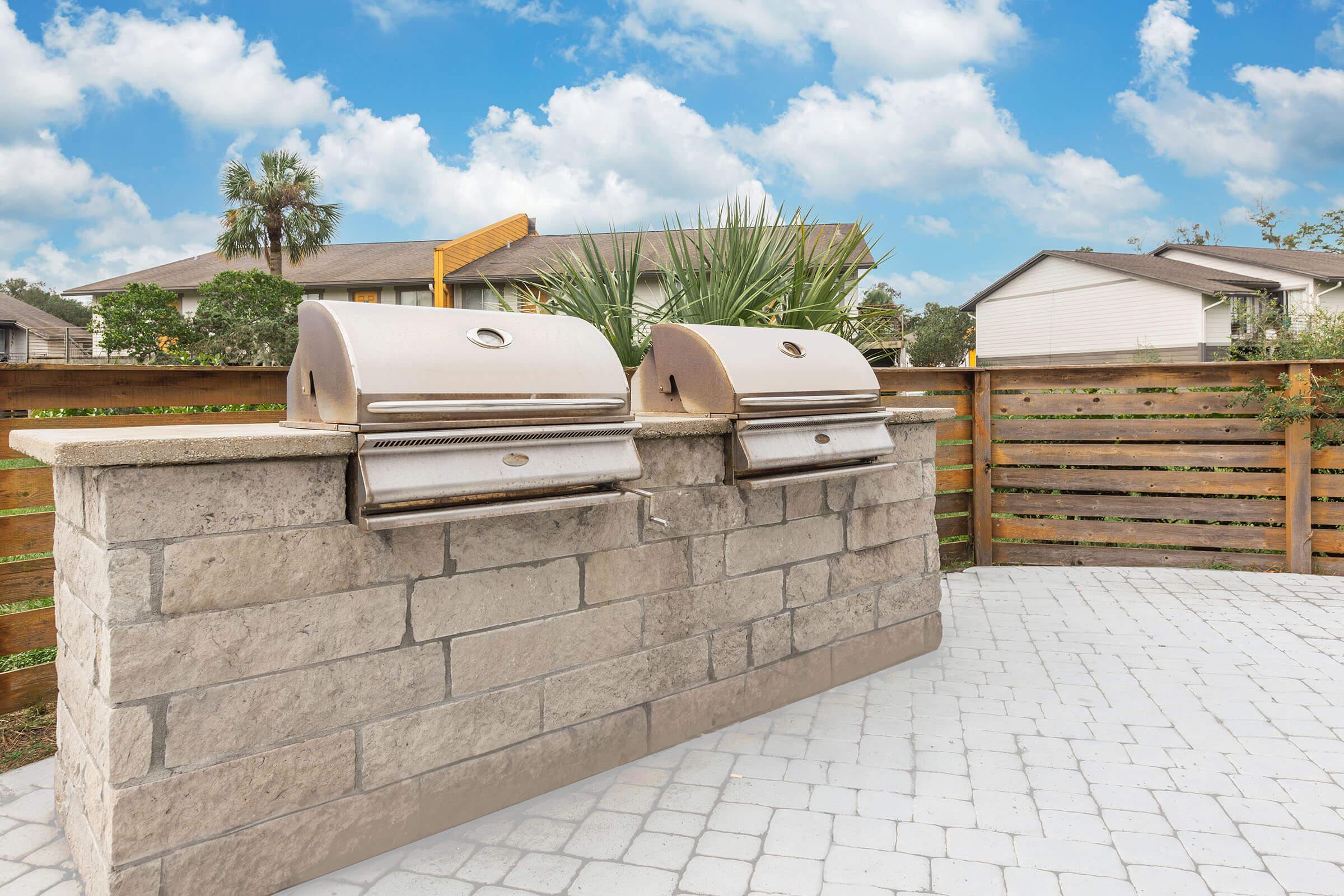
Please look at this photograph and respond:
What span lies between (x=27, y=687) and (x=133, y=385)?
1359 millimetres

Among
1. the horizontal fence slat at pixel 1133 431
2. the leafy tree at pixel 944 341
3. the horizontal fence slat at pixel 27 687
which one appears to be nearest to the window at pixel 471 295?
the leafy tree at pixel 944 341

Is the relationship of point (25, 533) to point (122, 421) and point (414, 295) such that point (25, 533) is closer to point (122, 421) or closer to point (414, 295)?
point (122, 421)

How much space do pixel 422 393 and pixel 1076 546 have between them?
5.70 m

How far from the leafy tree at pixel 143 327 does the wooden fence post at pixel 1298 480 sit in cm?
2589

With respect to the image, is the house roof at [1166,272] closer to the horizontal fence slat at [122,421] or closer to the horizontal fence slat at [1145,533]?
the horizontal fence slat at [1145,533]

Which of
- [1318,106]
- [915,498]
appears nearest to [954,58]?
[915,498]

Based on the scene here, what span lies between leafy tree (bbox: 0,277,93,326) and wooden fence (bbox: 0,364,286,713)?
204ft

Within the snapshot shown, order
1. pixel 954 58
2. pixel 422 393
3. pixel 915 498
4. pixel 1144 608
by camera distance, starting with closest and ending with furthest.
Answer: pixel 422 393 < pixel 915 498 < pixel 1144 608 < pixel 954 58

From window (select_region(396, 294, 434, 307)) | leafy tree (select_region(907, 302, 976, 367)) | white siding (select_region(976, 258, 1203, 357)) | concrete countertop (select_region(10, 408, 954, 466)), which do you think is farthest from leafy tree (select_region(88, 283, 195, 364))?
white siding (select_region(976, 258, 1203, 357))

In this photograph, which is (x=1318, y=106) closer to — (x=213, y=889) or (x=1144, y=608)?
(x=1144, y=608)

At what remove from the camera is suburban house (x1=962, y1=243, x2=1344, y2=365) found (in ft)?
76.2

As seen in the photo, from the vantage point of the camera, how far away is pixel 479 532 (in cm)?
254

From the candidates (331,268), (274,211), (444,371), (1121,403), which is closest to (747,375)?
(444,371)

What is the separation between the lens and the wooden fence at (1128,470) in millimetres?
6004
